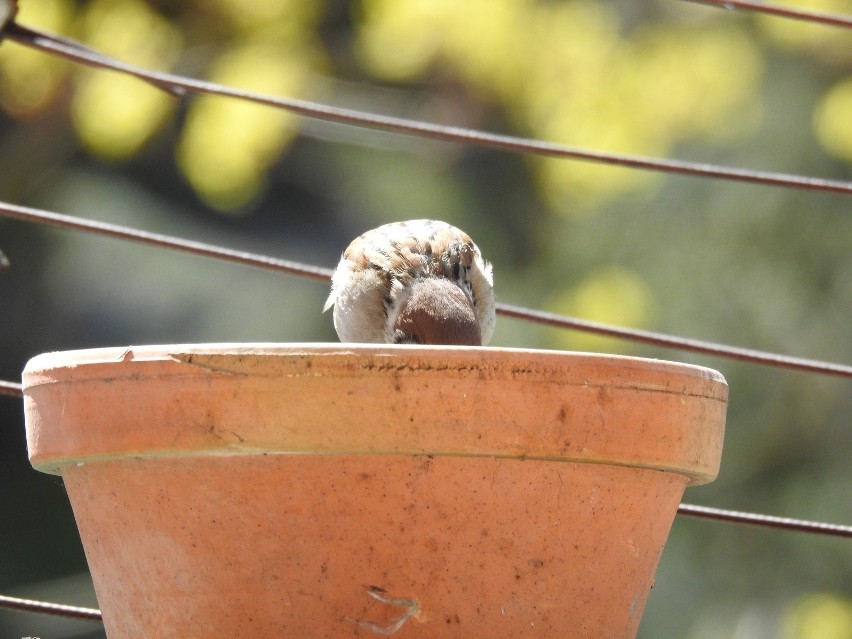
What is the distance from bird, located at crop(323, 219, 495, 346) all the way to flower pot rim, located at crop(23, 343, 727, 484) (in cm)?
150

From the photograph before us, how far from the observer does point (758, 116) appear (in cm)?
639

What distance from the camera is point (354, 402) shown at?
5.23 feet

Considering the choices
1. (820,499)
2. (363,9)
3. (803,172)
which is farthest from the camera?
(363,9)

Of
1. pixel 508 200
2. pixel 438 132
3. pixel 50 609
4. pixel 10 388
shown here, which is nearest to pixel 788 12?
pixel 438 132

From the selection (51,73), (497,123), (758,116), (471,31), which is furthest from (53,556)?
(758,116)

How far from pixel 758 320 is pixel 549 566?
4.88 metres

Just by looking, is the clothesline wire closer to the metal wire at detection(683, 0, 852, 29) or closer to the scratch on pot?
the metal wire at detection(683, 0, 852, 29)

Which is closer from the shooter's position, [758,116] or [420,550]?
[420,550]

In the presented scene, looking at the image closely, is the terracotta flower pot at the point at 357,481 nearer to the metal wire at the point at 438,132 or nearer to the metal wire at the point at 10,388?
the metal wire at the point at 10,388

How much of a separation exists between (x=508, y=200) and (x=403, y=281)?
392 centimetres

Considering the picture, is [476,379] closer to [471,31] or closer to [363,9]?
[471,31]

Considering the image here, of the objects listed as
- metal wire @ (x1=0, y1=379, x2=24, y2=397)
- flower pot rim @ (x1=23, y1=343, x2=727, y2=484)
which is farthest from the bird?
flower pot rim @ (x1=23, y1=343, x2=727, y2=484)

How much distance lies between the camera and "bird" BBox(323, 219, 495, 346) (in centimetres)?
333

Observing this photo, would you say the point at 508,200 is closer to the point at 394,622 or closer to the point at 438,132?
the point at 438,132
